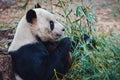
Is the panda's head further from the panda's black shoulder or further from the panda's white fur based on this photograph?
the panda's black shoulder

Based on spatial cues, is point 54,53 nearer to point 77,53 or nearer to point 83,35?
point 77,53

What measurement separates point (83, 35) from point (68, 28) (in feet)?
0.92

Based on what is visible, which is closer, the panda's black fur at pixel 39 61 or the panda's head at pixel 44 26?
the panda's black fur at pixel 39 61

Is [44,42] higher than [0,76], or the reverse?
[44,42]

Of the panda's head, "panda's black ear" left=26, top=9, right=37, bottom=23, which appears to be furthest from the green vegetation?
"panda's black ear" left=26, top=9, right=37, bottom=23

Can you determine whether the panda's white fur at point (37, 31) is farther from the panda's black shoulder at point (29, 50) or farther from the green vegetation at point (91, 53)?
the green vegetation at point (91, 53)

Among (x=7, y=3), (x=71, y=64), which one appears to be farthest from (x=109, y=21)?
(x=71, y=64)

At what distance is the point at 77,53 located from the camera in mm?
5133

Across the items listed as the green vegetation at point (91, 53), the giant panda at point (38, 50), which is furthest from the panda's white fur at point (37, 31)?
the green vegetation at point (91, 53)

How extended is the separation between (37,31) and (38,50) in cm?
29

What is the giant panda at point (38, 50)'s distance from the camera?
467cm

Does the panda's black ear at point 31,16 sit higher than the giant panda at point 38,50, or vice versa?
the panda's black ear at point 31,16

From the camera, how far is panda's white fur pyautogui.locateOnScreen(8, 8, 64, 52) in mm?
4781

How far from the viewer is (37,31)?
4.88m
